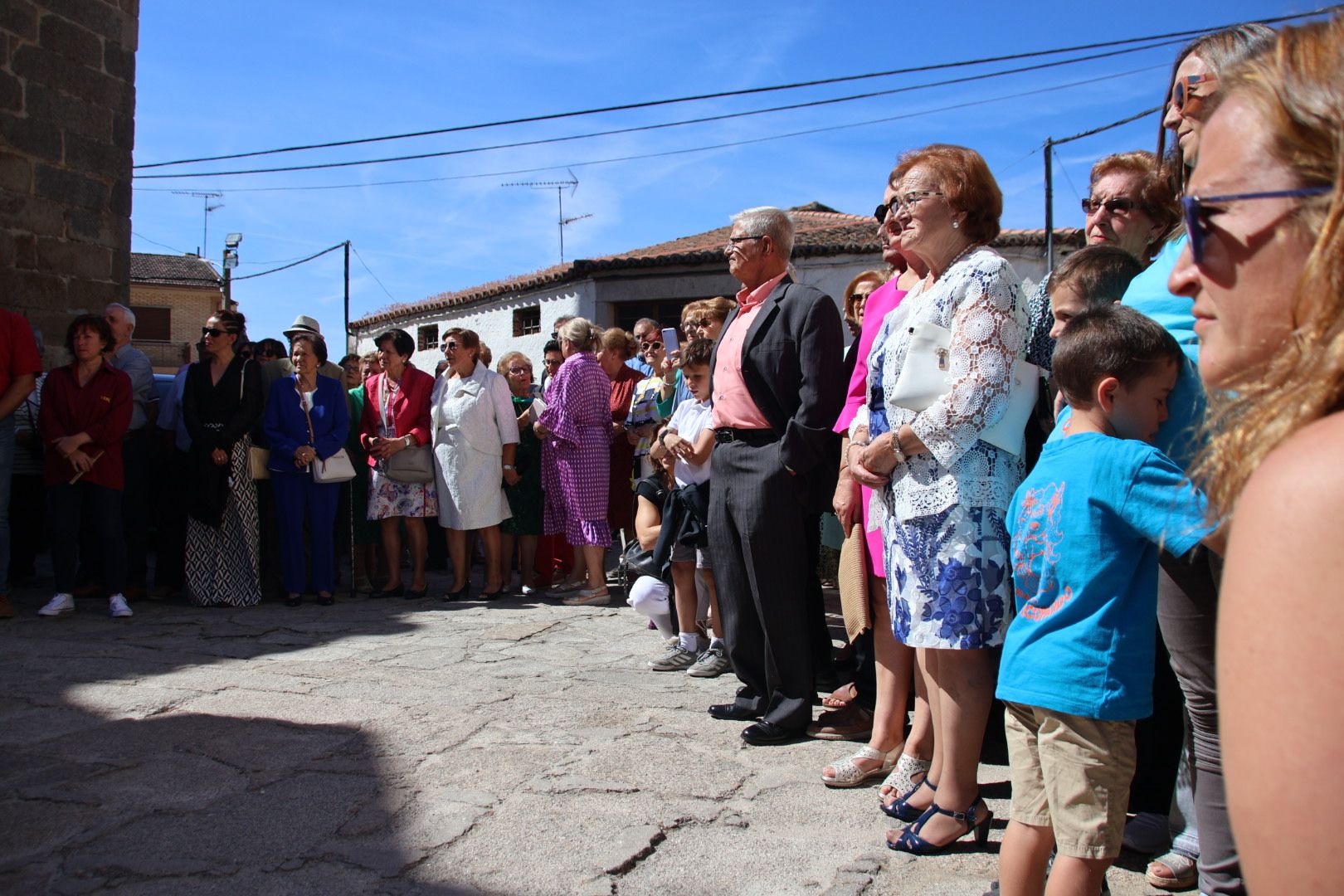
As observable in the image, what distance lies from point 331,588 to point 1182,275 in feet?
23.0

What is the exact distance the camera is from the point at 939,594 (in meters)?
2.76

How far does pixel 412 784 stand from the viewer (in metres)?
3.34

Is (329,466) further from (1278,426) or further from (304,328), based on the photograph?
(1278,426)

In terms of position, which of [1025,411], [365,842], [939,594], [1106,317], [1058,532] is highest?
[1106,317]

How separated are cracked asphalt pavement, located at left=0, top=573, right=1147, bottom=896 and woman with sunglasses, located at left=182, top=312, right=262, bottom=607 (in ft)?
5.12

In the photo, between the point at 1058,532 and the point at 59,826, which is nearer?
the point at 1058,532

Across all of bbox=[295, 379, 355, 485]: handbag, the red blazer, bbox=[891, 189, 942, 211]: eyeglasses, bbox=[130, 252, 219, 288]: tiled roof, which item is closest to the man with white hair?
bbox=[295, 379, 355, 485]: handbag

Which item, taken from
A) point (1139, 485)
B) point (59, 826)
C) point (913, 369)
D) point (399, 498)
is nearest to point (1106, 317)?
point (1139, 485)

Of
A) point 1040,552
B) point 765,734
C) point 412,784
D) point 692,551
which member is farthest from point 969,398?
point 692,551

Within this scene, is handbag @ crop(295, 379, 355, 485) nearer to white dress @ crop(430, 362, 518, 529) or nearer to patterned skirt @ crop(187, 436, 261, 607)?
patterned skirt @ crop(187, 436, 261, 607)

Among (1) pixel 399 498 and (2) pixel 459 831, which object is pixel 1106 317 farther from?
(1) pixel 399 498

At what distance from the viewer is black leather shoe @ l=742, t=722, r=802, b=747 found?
3.82 metres

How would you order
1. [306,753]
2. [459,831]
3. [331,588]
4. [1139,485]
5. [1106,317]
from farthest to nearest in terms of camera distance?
[331,588] < [306,753] < [459,831] < [1106,317] < [1139,485]

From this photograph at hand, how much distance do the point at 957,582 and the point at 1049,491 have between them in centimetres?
51
